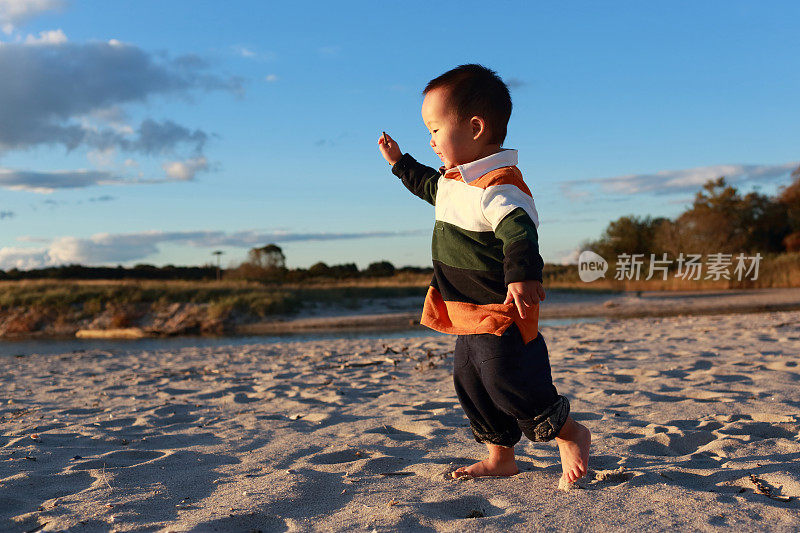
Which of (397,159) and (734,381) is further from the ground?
(397,159)

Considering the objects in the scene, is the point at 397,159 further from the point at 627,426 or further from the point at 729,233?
the point at 729,233

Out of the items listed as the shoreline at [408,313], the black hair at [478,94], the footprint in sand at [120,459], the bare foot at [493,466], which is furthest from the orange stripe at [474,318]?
the shoreline at [408,313]

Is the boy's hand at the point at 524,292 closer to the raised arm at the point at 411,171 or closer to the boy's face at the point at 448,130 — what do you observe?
the boy's face at the point at 448,130

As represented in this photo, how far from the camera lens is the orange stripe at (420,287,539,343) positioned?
2.09m

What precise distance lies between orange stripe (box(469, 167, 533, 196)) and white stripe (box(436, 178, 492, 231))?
0.09ft

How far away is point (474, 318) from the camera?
2.18 metres

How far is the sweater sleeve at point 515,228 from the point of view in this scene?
1.92 meters

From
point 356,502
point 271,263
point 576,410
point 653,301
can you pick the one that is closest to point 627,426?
point 576,410

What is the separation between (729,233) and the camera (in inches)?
1088

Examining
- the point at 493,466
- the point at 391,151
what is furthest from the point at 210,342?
the point at 493,466

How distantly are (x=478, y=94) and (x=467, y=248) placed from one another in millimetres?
567

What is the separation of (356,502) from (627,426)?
1669 mm

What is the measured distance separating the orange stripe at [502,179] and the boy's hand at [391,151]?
0.64 metres

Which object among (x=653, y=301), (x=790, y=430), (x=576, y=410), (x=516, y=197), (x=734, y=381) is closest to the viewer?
(x=516, y=197)
